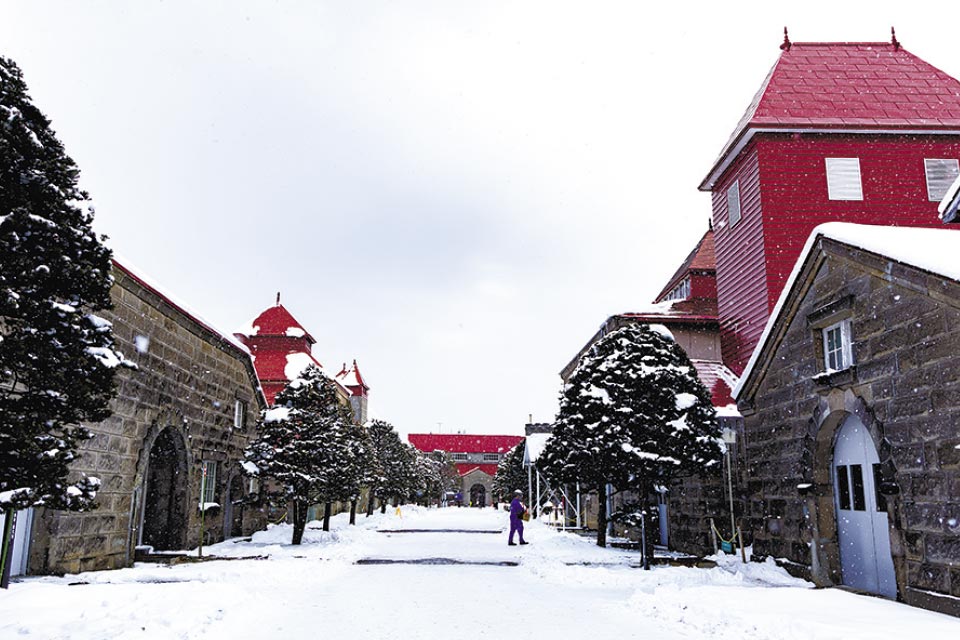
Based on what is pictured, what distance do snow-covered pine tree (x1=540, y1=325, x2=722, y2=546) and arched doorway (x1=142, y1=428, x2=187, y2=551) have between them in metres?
10.7

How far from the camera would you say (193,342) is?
19766 millimetres

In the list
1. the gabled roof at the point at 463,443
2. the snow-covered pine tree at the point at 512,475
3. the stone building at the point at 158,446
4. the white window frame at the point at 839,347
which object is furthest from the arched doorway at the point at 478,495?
the white window frame at the point at 839,347

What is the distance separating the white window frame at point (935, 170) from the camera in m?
22.1

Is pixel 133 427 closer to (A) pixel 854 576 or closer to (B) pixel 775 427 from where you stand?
(B) pixel 775 427

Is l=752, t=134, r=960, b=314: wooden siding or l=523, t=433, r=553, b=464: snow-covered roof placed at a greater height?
l=752, t=134, r=960, b=314: wooden siding

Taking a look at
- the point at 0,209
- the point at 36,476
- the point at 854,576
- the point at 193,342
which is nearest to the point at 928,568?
the point at 854,576

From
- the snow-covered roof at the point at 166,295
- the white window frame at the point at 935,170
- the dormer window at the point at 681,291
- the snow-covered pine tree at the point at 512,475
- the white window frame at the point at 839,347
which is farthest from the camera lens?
the snow-covered pine tree at the point at 512,475

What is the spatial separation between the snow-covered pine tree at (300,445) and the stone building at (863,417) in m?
11.7

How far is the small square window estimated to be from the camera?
24.2 metres

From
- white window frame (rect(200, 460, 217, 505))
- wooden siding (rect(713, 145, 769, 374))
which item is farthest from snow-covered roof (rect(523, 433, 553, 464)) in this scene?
white window frame (rect(200, 460, 217, 505))

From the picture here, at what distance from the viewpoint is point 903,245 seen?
439 inches

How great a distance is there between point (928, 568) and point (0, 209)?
12.1 meters

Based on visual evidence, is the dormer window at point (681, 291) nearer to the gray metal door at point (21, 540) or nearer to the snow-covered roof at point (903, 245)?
the snow-covered roof at point (903, 245)

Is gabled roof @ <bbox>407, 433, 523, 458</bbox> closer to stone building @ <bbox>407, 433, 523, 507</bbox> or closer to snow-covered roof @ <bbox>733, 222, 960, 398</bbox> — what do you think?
stone building @ <bbox>407, 433, 523, 507</bbox>
